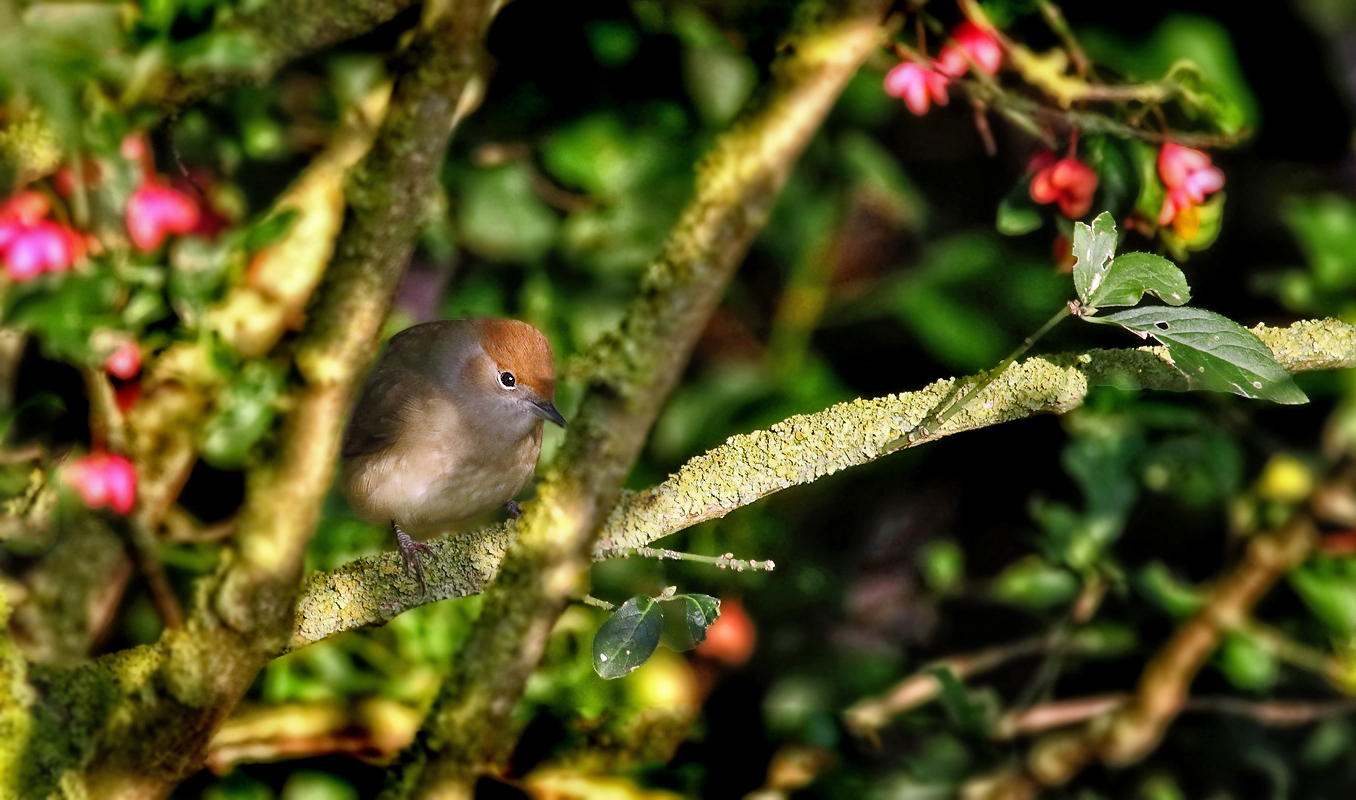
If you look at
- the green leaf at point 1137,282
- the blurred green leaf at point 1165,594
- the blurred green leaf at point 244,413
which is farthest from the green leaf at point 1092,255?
the blurred green leaf at point 1165,594

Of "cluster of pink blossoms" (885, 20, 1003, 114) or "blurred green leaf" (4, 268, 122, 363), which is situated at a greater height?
"cluster of pink blossoms" (885, 20, 1003, 114)

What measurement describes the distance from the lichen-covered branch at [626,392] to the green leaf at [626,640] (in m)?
0.15

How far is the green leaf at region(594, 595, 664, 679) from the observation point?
1.44 meters

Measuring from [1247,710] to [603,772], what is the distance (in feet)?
4.93

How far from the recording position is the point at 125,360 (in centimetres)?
197

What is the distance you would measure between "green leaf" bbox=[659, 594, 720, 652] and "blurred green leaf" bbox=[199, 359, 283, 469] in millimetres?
652

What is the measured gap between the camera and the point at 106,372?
208cm

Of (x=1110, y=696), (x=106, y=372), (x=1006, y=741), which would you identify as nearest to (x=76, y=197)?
(x=106, y=372)

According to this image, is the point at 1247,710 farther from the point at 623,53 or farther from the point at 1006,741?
the point at 623,53

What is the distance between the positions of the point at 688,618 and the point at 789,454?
0.81ft

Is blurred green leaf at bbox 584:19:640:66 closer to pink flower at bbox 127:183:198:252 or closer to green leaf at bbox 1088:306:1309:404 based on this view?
pink flower at bbox 127:183:198:252

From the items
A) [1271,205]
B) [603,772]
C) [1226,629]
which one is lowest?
[1226,629]

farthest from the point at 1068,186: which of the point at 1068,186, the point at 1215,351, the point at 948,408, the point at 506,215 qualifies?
the point at 506,215

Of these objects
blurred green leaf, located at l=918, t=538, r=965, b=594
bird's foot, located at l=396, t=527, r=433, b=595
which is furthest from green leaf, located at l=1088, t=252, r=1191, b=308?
blurred green leaf, located at l=918, t=538, r=965, b=594
